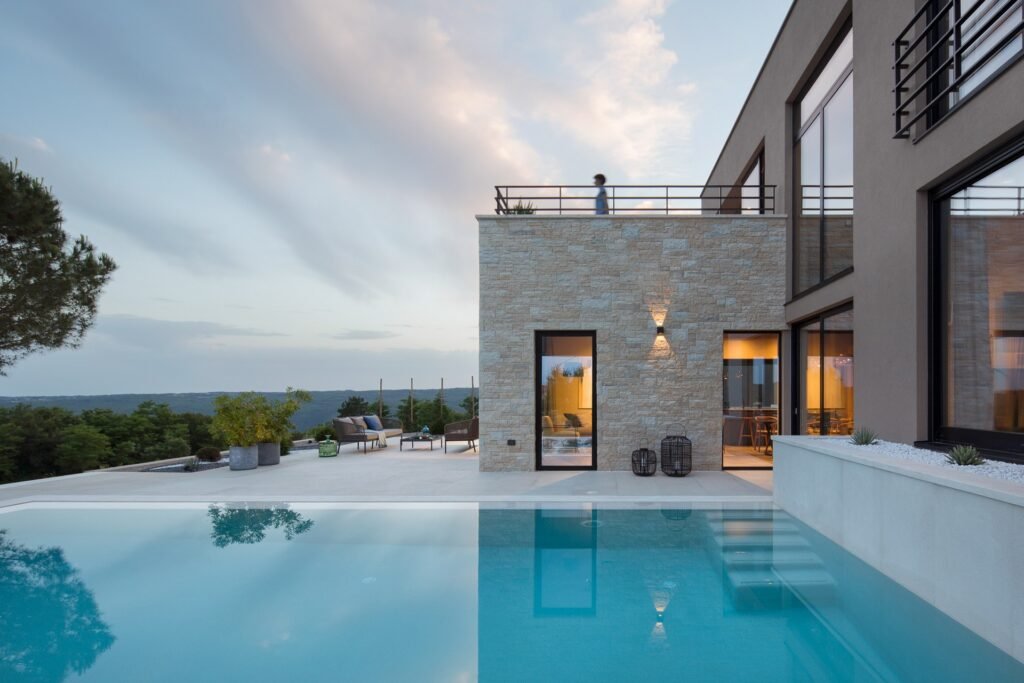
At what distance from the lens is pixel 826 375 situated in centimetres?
717

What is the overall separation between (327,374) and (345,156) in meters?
9.66

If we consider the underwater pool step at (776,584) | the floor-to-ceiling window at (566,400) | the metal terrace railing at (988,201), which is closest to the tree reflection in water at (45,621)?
the underwater pool step at (776,584)

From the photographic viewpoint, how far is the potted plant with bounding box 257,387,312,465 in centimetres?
931

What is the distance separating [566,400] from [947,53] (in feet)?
20.6

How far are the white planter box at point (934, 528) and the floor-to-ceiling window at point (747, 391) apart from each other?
11.0 ft

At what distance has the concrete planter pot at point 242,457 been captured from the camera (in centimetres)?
901

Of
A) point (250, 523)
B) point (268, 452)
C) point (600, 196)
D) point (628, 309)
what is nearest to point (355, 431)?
point (268, 452)

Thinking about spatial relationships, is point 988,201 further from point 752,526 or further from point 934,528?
point 752,526

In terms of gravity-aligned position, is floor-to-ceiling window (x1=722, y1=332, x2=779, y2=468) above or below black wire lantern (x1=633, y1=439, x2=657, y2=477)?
above

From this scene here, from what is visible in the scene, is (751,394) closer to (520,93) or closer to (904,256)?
(904,256)

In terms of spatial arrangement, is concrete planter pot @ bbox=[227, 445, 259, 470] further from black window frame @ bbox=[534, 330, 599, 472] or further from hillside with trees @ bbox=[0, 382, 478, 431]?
black window frame @ bbox=[534, 330, 599, 472]

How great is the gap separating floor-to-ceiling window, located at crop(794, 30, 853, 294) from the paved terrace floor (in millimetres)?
3414

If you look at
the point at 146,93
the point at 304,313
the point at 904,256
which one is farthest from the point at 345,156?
the point at 904,256

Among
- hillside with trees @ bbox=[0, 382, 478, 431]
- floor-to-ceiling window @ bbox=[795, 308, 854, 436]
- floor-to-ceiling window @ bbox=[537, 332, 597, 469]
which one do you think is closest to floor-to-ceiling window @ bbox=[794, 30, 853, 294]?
floor-to-ceiling window @ bbox=[795, 308, 854, 436]
